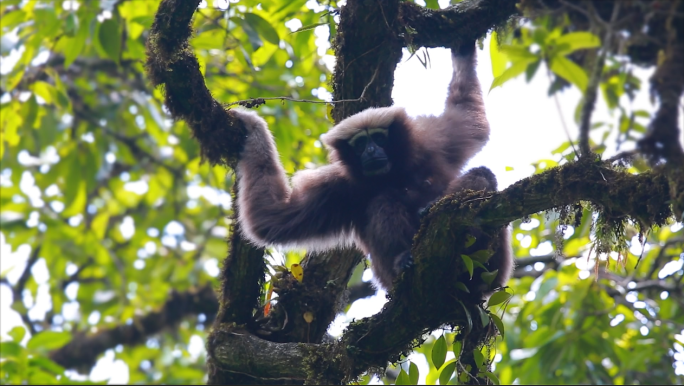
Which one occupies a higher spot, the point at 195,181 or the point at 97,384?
the point at 195,181

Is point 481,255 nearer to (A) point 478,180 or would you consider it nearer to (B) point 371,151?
(A) point 478,180

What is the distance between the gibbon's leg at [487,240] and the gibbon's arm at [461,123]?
0.83 metres

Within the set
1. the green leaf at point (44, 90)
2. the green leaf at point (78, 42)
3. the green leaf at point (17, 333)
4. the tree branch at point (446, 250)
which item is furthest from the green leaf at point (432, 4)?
the green leaf at point (17, 333)

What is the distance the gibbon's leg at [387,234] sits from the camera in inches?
193

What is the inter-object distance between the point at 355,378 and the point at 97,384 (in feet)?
11.1

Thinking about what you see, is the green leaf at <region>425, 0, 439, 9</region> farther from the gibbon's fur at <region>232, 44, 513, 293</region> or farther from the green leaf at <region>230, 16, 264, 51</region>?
the green leaf at <region>230, 16, 264, 51</region>

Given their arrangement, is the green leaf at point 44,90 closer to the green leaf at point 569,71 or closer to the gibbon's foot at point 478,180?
the gibbon's foot at point 478,180

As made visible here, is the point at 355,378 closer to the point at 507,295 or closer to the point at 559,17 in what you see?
the point at 507,295

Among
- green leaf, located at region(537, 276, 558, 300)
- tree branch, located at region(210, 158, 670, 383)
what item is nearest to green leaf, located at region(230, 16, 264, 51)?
tree branch, located at region(210, 158, 670, 383)

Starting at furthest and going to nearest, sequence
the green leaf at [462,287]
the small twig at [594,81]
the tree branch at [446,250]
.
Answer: the green leaf at [462,287], the tree branch at [446,250], the small twig at [594,81]

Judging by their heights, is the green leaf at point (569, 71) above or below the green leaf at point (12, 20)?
below

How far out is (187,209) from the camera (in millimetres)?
13125

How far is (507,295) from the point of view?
13.7ft

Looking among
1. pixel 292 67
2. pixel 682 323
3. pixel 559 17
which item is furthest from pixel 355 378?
pixel 292 67
